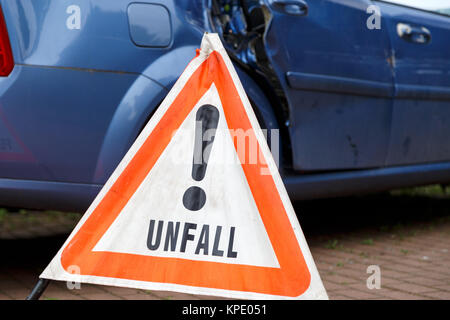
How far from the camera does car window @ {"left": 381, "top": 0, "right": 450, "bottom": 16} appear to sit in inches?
178

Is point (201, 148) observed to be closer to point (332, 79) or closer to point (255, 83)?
point (255, 83)

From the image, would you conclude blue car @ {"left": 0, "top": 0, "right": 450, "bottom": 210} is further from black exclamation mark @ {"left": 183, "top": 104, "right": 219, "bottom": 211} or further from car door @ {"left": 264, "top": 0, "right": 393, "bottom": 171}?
black exclamation mark @ {"left": 183, "top": 104, "right": 219, "bottom": 211}

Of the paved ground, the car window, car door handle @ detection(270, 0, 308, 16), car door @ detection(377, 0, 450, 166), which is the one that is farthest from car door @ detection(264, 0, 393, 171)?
the paved ground

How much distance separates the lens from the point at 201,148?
7.68ft

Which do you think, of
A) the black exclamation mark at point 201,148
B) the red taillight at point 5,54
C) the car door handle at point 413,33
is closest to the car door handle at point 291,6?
the car door handle at point 413,33

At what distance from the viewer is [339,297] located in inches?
130

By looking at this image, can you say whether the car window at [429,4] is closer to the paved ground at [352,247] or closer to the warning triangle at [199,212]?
the paved ground at [352,247]

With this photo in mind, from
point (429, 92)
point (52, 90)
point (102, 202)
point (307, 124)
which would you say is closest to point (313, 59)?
point (307, 124)

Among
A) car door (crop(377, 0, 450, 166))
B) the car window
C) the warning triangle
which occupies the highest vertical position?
the warning triangle

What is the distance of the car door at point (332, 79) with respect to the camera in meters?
3.72

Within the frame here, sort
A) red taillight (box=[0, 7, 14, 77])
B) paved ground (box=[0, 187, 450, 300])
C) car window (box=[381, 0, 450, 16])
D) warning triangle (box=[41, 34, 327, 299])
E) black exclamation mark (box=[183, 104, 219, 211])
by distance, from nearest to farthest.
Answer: warning triangle (box=[41, 34, 327, 299])
black exclamation mark (box=[183, 104, 219, 211])
red taillight (box=[0, 7, 14, 77])
paved ground (box=[0, 187, 450, 300])
car window (box=[381, 0, 450, 16])

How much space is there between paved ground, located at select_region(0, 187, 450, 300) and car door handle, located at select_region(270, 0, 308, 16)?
142 centimetres

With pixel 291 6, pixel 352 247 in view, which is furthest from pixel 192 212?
pixel 352 247

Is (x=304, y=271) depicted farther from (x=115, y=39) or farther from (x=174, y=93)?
(x=115, y=39)
